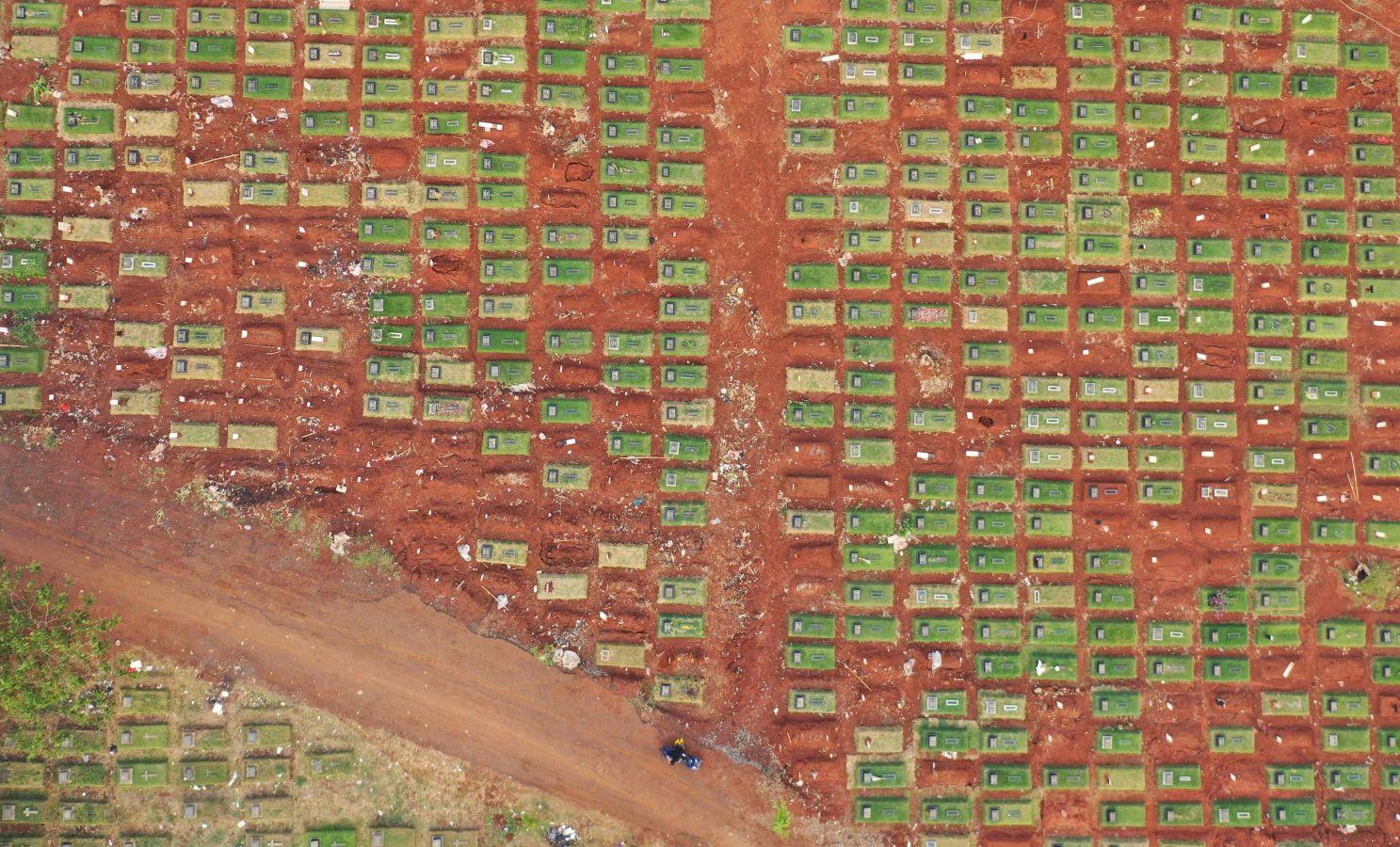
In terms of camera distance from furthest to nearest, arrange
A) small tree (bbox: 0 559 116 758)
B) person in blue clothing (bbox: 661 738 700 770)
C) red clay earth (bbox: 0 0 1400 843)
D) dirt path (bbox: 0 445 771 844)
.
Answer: red clay earth (bbox: 0 0 1400 843)
dirt path (bbox: 0 445 771 844)
person in blue clothing (bbox: 661 738 700 770)
small tree (bbox: 0 559 116 758)

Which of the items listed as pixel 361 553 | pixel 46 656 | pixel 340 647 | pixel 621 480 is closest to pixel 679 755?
pixel 621 480

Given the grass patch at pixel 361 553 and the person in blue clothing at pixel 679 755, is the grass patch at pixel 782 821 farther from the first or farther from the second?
the grass patch at pixel 361 553

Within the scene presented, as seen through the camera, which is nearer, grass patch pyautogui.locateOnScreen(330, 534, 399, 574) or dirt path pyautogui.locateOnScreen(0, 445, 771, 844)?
dirt path pyautogui.locateOnScreen(0, 445, 771, 844)

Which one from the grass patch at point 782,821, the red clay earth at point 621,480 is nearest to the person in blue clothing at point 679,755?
the red clay earth at point 621,480

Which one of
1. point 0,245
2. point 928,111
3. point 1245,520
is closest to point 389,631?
point 0,245

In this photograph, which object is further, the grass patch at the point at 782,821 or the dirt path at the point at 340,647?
the grass patch at the point at 782,821

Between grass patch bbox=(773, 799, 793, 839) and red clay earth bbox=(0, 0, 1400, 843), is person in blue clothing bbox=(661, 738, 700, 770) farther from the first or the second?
grass patch bbox=(773, 799, 793, 839)

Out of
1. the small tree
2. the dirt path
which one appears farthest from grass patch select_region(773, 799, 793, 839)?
the small tree
